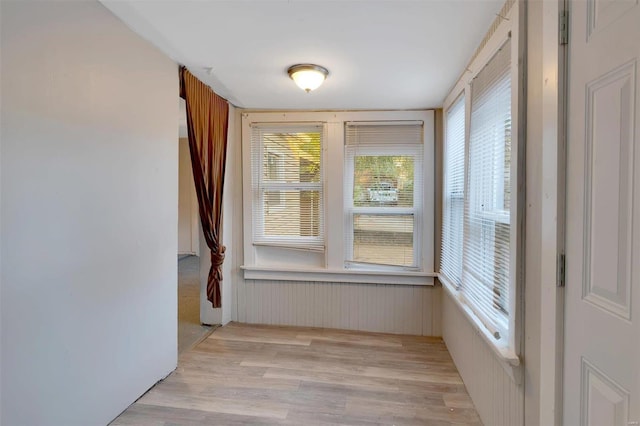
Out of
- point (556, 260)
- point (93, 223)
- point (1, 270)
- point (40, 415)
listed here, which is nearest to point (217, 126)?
point (93, 223)

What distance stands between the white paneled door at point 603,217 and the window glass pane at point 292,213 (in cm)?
249

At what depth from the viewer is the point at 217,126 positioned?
Answer: 2.92 metres

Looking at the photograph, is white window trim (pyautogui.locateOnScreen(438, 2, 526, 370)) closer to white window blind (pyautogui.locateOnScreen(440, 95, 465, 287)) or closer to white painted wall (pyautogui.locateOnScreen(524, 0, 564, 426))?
white painted wall (pyautogui.locateOnScreen(524, 0, 564, 426))

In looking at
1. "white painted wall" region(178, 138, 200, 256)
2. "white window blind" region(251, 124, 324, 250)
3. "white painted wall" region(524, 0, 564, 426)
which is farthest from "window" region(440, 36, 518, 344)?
"white painted wall" region(178, 138, 200, 256)

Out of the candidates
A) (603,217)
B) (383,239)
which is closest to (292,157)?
(383,239)

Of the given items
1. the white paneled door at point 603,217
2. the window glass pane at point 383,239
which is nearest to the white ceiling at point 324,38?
the white paneled door at point 603,217

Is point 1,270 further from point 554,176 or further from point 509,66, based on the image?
point 509,66

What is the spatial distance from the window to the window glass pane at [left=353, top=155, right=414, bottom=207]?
62cm

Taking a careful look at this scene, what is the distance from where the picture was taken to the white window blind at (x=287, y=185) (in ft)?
10.9

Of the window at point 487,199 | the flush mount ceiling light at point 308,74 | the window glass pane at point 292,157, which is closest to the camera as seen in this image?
the window at point 487,199

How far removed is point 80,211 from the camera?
1.57 meters

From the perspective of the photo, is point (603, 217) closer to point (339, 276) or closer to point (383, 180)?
point (383, 180)

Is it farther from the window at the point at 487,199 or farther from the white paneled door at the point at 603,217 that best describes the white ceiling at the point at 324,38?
the white paneled door at the point at 603,217

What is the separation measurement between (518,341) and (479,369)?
0.68 meters
